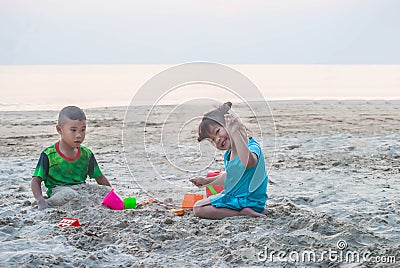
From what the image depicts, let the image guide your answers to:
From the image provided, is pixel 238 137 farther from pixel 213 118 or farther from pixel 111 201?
pixel 111 201

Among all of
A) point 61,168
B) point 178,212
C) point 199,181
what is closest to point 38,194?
point 61,168

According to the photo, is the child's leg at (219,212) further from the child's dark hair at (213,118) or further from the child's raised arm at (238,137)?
the child's dark hair at (213,118)

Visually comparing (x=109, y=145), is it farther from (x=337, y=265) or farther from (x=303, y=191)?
(x=337, y=265)

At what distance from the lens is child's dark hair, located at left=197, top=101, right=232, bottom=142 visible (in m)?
3.91

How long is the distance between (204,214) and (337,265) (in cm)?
130

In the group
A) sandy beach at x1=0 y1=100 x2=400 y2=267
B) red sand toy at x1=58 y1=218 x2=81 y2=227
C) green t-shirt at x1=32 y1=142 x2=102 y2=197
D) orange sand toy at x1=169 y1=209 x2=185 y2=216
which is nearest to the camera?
sandy beach at x1=0 y1=100 x2=400 y2=267

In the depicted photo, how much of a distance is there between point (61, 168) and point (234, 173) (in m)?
1.54

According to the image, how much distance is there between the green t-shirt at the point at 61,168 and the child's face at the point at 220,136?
136cm

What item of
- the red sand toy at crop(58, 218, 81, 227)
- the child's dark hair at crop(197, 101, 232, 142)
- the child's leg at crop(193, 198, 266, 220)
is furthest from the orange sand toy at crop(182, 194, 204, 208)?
the red sand toy at crop(58, 218, 81, 227)

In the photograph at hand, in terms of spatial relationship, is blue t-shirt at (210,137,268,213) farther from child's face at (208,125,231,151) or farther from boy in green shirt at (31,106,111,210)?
boy in green shirt at (31,106,111,210)

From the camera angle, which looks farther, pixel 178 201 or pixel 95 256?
pixel 178 201

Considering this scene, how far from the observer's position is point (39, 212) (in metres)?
4.23

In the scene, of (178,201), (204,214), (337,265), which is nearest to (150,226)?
(204,214)

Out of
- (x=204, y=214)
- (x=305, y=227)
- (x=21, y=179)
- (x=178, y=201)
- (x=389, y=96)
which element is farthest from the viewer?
(x=389, y=96)
